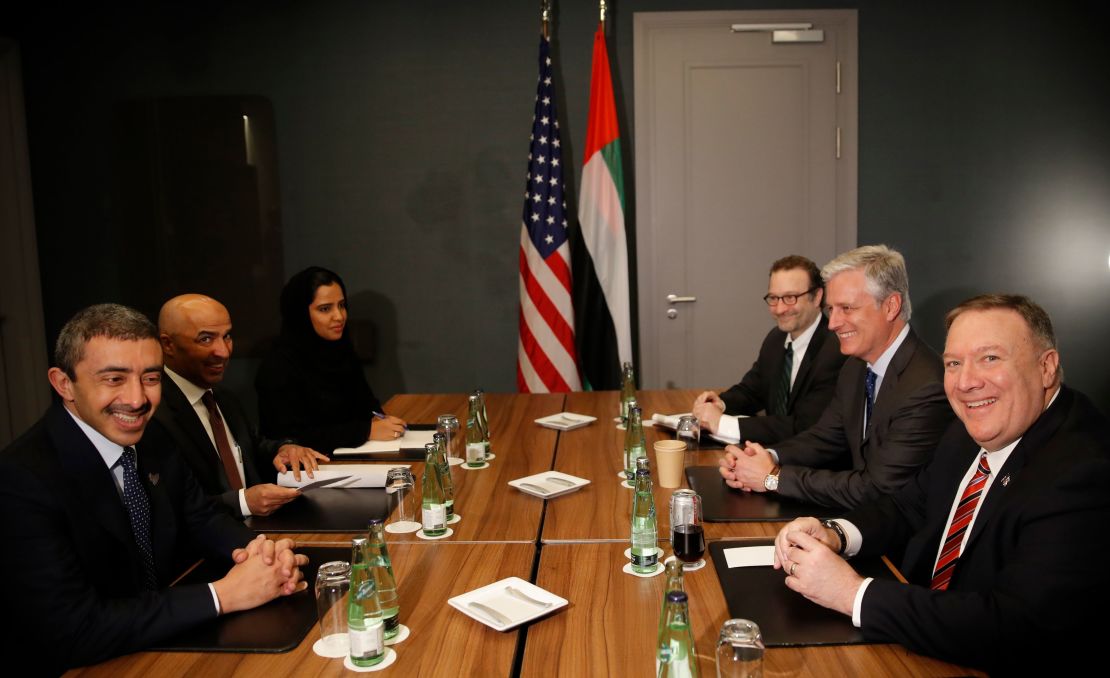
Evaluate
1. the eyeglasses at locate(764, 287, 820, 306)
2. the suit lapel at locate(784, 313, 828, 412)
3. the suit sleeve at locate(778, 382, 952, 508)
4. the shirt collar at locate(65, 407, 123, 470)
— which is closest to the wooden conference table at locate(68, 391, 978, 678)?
the suit sleeve at locate(778, 382, 952, 508)

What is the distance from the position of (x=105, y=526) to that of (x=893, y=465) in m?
1.89

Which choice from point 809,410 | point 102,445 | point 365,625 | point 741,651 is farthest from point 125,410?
point 809,410

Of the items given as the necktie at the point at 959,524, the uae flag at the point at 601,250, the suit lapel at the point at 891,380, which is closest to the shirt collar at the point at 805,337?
the suit lapel at the point at 891,380

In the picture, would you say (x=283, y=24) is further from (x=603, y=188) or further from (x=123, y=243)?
(x=603, y=188)

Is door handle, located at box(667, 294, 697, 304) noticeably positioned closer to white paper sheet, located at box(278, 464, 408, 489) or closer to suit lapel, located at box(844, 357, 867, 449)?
suit lapel, located at box(844, 357, 867, 449)

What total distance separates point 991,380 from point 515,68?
371cm

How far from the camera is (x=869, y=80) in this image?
5043 millimetres

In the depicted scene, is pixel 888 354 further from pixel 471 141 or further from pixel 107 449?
pixel 471 141

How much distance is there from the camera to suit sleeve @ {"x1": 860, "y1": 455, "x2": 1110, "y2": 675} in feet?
5.06

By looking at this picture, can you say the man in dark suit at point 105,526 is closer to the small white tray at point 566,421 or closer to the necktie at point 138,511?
the necktie at point 138,511

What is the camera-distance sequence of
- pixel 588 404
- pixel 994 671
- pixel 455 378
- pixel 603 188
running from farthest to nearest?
pixel 455 378 < pixel 603 188 < pixel 588 404 < pixel 994 671

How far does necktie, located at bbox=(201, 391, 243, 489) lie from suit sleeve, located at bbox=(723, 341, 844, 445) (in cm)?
169

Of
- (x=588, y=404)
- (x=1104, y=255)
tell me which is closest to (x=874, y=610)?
(x=588, y=404)

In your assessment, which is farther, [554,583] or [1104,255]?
[1104,255]
